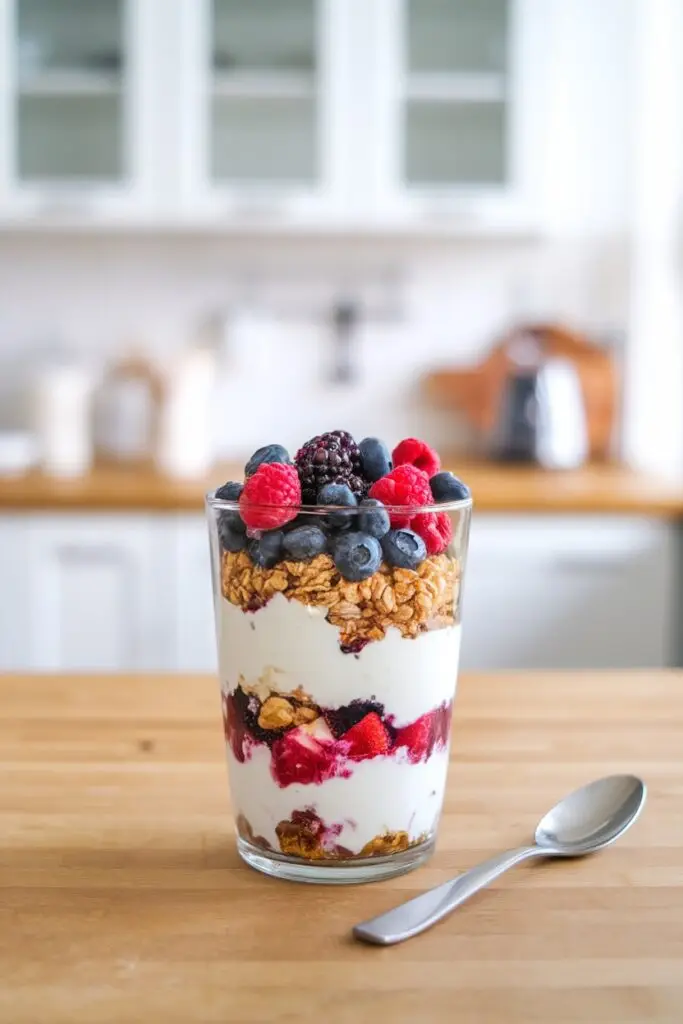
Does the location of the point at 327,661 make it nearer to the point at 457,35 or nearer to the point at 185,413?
the point at 185,413

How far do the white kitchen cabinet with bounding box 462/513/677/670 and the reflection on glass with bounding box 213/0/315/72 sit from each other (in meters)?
1.13

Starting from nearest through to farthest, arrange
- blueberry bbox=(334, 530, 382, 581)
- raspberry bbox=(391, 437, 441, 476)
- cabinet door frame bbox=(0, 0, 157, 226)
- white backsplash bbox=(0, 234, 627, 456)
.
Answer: blueberry bbox=(334, 530, 382, 581)
raspberry bbox=(391, 437, 441, 476)
cabinet door frame bbox=(0, 0, 157, 226)
white backsplash bbox=(0, 234, 627, 456)

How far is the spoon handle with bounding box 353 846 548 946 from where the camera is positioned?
58 cm

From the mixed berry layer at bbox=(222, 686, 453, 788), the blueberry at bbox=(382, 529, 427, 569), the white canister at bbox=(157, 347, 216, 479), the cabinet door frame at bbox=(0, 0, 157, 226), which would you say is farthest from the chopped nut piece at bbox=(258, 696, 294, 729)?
the cabinet door frame at bbox=(0, 0, 157, 226)

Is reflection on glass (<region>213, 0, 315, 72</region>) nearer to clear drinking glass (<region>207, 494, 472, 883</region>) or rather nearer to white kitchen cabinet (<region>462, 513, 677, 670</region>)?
white kitchen cabinet (<region>462, 513, 677, 670</region>)

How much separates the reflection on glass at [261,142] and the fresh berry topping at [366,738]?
214 cm

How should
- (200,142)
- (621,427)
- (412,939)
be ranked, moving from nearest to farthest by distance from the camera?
(412,939), (200,142), (621,427)

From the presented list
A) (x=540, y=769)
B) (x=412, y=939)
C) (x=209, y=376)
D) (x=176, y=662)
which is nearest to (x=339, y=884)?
(x=412, y=939)

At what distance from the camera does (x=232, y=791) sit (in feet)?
2.36

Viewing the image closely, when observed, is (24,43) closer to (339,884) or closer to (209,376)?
(209,376)

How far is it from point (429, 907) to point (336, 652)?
0.46 feet

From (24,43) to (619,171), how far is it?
4.62 ft

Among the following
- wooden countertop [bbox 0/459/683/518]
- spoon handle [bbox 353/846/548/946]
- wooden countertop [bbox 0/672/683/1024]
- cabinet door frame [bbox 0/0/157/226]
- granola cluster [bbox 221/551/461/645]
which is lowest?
wooden countertop [bbox 0/459/683/518]

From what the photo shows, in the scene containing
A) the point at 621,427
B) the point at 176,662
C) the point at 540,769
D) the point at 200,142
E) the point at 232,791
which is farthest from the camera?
the point at 621,427
